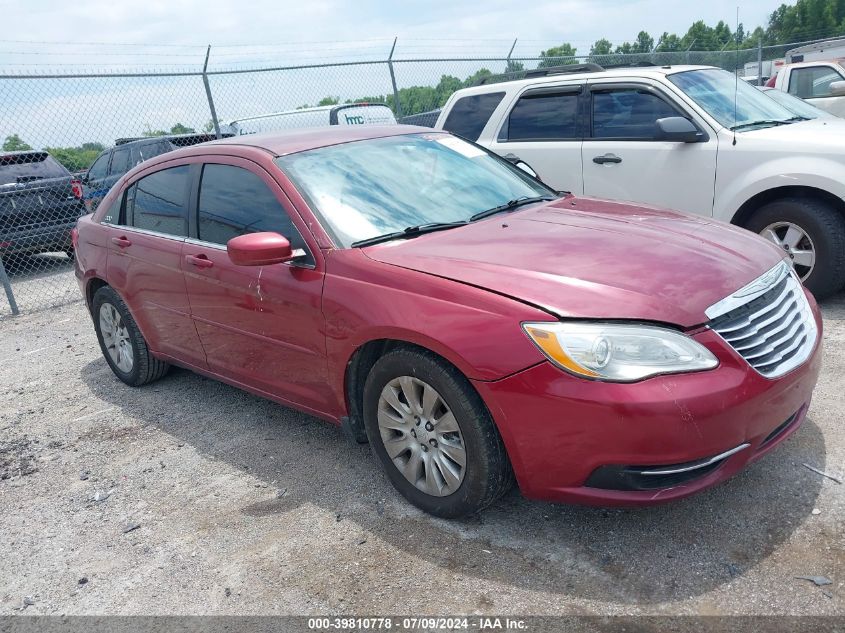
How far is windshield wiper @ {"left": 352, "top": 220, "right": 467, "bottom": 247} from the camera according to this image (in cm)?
345

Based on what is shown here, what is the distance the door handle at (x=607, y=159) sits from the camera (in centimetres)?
635

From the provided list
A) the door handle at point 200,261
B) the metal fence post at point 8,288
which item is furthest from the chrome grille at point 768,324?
the metal fence post at point 8,288

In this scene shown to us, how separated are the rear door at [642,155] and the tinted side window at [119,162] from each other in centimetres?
825

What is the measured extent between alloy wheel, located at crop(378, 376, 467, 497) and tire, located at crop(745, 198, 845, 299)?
11.9 ft

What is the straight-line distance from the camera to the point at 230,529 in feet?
11.2

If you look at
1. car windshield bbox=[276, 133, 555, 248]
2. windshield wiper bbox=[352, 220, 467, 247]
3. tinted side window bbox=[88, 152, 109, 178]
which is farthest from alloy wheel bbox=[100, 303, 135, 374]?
tinted side window bbox=[88, 152, 109, 178]

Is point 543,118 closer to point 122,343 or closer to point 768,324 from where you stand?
point 122,343

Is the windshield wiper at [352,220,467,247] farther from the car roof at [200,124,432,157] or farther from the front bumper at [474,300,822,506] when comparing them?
the front bumper at [474,300,822,506]

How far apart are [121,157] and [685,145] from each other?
9.37 meters

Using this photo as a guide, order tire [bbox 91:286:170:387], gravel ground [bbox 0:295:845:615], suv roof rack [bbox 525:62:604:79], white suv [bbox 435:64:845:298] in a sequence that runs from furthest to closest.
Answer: suv roof rack [bbox 525:62:604:79]
white suv [bbox 435:64:845:298]
tire [bbox 91:286:170:387]
gravel ground [bbox 0:295:845:615]

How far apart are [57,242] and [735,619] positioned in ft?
33.6

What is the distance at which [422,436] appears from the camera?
3164mm

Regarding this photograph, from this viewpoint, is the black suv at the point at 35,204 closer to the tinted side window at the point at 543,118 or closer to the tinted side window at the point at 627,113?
the tinted side window at the point at 543,118

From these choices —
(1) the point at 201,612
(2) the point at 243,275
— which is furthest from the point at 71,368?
(1) the point at 201,612
